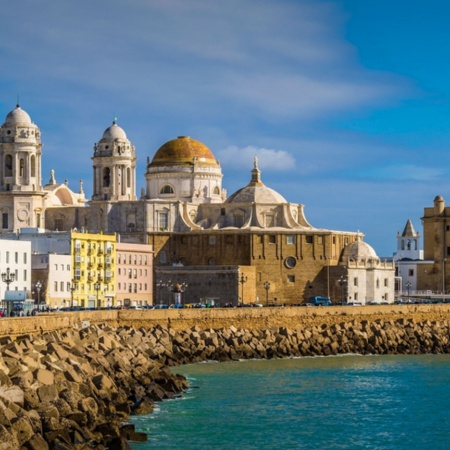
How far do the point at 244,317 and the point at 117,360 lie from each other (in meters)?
22.9

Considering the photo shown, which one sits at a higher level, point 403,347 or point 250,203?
point 250,203

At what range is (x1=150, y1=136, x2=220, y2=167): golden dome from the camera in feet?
331

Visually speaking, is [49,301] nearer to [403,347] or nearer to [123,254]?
[123,254]

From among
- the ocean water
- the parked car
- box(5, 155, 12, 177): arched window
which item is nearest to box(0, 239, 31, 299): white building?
box(5, 155, 12, 177): arched window

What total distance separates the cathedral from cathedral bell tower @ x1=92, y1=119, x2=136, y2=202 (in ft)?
0.25

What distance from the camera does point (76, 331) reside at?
48.9 meters

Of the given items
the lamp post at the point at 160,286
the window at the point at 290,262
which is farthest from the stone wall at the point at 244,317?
the lamp post at the point at 160,286

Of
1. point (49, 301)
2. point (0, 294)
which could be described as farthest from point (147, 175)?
point (0, 294)

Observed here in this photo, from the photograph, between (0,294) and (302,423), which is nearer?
(302,423)

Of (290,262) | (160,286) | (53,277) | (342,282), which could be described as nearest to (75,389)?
(53,277)

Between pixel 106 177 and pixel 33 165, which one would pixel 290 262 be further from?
pixel 33 165

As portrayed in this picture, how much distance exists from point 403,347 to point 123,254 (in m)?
31.3

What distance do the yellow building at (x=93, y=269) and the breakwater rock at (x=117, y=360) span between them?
22688 mm

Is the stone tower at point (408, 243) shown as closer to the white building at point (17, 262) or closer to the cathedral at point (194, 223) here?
the cathedral at point (194, 223)
